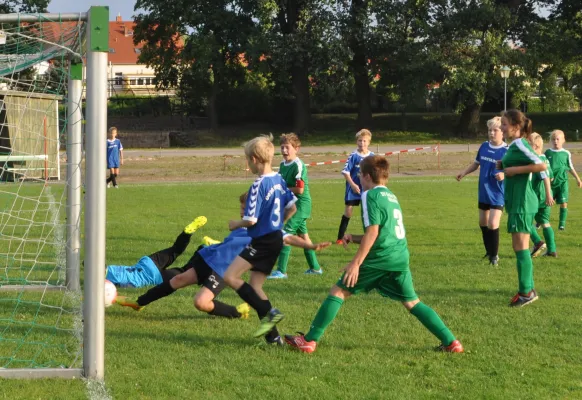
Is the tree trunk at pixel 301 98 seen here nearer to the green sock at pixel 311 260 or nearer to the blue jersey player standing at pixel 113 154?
the blue jersey player standing at pixel 113 154

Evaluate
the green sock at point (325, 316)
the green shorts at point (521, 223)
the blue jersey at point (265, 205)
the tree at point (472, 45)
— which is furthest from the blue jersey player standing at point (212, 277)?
the tree at point (472, 45)

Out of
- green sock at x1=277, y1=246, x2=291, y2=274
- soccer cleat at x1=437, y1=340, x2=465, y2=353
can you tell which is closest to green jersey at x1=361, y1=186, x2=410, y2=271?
soccer cleat at x1=437, y1=340, x2=465, y2=353

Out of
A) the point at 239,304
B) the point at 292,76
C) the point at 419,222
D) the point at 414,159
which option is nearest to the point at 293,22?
the point at 292,76

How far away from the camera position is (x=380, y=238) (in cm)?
554

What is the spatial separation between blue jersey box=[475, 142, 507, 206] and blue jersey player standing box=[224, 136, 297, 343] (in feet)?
13.7

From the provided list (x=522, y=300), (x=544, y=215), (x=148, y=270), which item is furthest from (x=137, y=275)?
(x=544, y=215)

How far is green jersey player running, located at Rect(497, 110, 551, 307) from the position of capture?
7.21 meters

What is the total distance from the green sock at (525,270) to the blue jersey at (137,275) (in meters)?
3.62

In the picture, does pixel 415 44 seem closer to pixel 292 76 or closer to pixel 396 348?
pixel 292 76

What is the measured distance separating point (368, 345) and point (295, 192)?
2388 mm

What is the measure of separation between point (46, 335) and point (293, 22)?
134ft

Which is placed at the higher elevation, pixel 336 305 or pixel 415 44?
pixel 415 44

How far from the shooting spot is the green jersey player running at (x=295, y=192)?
27.2 ft

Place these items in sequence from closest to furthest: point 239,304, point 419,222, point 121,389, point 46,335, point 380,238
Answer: point 121,389, point 380,238, point 46,335, point 239,304, point 419,222
